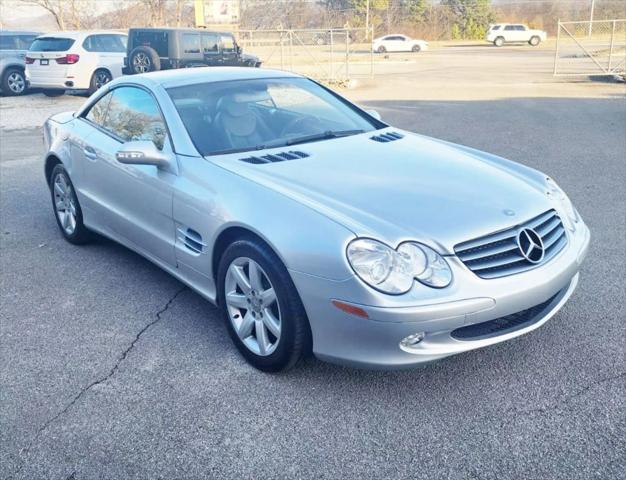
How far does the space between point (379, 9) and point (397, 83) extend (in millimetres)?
40412

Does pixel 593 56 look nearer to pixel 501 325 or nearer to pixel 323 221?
pixel 501 325

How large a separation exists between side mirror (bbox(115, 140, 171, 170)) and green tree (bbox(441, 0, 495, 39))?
56.9m

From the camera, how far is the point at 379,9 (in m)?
58.7

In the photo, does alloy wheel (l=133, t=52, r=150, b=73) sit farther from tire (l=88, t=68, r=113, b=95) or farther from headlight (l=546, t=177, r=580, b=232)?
headlight (l=546, t=177, r=580, b=232)

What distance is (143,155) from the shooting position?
393cm

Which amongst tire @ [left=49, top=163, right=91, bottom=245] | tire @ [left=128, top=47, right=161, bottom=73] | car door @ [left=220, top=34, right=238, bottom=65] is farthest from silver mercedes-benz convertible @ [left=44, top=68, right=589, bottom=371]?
car door @ [left=220, top=34, right=238, bottom=65]

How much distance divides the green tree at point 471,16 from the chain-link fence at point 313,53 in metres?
18.3

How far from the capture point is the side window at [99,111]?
5.13 m

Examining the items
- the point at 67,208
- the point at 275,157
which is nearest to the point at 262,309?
the point at 275,157

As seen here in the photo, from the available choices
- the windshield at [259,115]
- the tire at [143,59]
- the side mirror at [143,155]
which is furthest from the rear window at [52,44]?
the side mirror at [143,155]

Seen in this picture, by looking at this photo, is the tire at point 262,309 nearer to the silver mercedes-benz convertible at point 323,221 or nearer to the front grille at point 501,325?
the silver mercedes-benz convertible at point 323,221

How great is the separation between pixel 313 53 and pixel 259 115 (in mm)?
25721

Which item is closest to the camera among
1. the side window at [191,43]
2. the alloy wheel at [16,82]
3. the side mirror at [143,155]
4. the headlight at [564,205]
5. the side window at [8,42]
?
the headlight at [564,205]

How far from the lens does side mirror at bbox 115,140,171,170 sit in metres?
3.93
